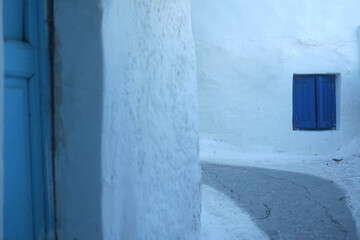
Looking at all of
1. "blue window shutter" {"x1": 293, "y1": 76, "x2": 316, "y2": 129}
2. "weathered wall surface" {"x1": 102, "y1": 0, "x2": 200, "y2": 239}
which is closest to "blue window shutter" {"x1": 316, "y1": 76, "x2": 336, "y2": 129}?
"blue window shutter" {"x1": 293, "y1": 76, "x2": 316, "y2": 129}

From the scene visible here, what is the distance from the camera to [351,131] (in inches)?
302

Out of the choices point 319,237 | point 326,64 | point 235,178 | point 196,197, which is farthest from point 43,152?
point 326,64

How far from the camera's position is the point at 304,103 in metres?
7.75

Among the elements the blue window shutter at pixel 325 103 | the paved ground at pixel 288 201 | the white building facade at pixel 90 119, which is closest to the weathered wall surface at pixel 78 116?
the white building facade at pixel 90 119

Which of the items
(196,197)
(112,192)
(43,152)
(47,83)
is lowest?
(196,197)

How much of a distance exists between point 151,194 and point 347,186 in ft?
11.6

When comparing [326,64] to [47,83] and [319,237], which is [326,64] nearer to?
[319,237]

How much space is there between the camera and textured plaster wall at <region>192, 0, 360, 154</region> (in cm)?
764

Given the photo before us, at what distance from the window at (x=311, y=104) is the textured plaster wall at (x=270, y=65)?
6.8 inches

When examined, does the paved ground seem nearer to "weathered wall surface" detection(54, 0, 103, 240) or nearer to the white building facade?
the white building facade

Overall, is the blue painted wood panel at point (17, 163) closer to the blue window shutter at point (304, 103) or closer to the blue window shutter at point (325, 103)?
the blue window shutter at point (304, 103)

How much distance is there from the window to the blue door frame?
681cm

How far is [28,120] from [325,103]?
7.23m

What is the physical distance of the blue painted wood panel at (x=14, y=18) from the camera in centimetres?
150
